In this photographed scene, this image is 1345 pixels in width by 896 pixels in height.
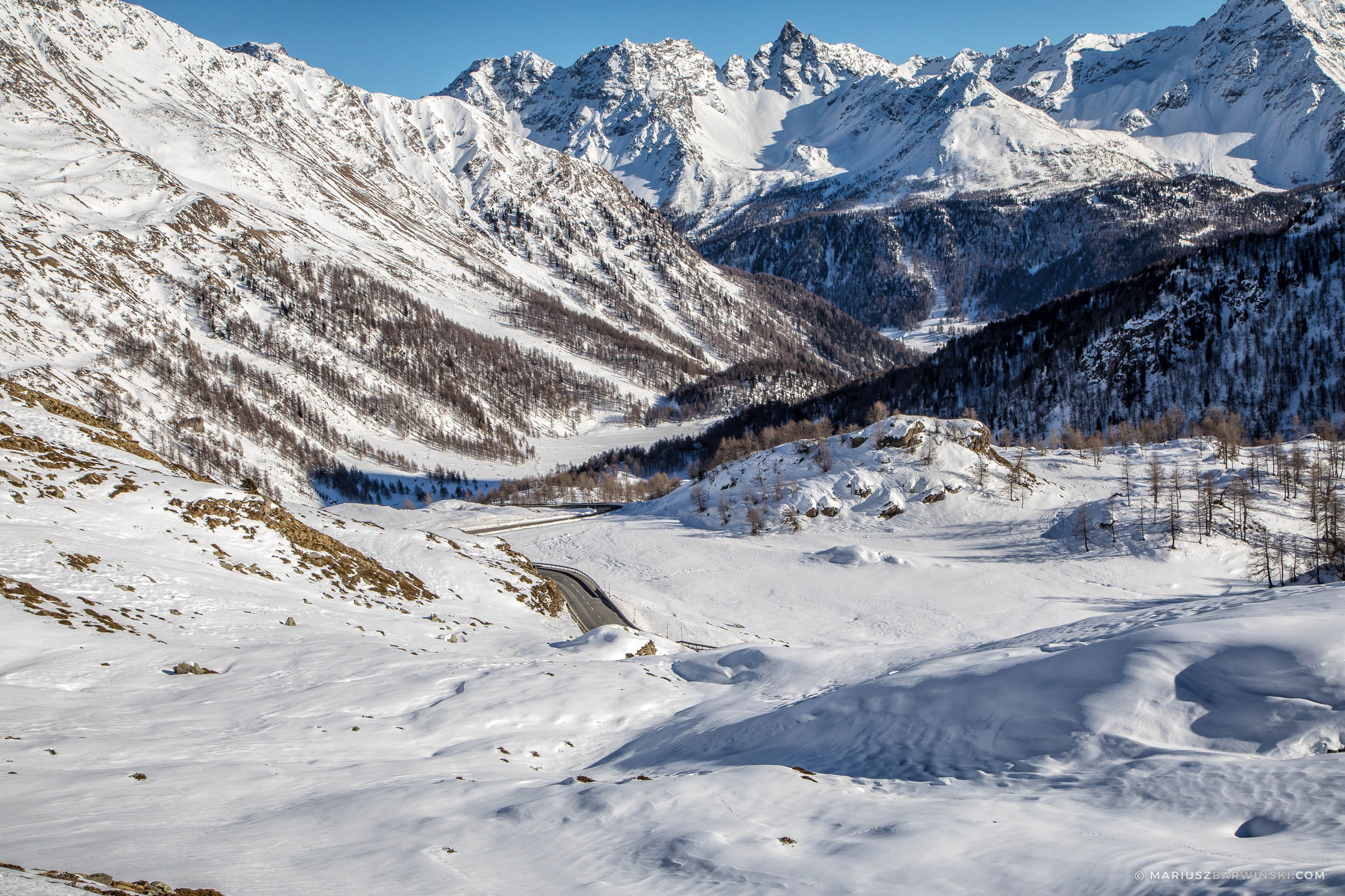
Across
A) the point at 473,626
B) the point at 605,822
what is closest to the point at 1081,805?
the point at 605,822

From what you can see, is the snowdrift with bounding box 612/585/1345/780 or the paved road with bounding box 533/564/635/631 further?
the paved road with bounding box 533/564/635/631

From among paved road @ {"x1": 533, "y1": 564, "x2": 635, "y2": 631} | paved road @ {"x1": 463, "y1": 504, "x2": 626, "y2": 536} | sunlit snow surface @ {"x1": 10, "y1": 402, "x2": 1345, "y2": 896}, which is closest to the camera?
sunlit snow surface @ {"x1": 10, "y1": 402, "x2": 1345, "y2": 896}

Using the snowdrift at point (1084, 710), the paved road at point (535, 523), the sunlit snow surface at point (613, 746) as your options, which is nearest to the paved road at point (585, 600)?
the sunlit snow surface at point (613, 746)

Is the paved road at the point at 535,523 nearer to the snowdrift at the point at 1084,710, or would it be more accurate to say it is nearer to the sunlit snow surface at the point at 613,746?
the sunlit snow surface at the point at 613,746

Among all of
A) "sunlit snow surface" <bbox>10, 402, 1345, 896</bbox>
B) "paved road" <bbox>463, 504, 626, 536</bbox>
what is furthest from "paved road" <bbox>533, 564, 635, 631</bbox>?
"paved road" <bbox>463, 504, 626, 536</bbox>

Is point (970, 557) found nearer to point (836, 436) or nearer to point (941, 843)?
point (836, 436)

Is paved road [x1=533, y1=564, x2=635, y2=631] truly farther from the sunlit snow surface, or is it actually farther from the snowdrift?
the snowdrift
